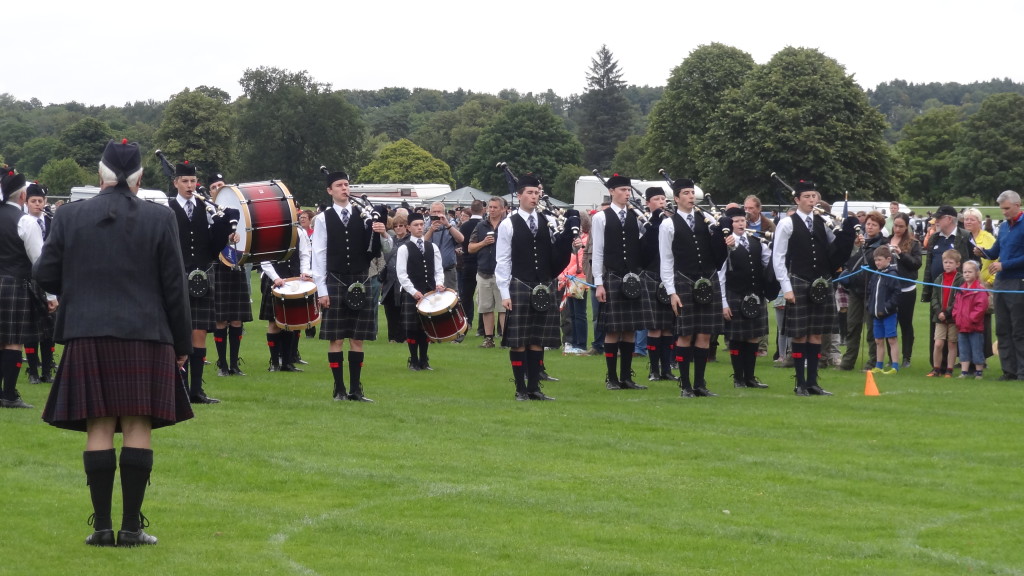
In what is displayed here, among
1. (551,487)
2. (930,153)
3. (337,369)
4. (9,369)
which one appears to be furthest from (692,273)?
(930,153)

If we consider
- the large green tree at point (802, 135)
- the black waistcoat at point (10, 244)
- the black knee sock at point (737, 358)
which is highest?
the large green tree at point (802, 135)

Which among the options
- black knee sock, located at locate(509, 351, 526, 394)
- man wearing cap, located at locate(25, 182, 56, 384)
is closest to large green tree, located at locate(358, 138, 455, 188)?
man wearing cap, located at locate(25, 182, 56, 384)

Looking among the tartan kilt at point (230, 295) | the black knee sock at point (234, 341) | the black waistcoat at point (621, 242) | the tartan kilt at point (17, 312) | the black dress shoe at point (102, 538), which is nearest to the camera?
the black dress shoe at point (102, 538)

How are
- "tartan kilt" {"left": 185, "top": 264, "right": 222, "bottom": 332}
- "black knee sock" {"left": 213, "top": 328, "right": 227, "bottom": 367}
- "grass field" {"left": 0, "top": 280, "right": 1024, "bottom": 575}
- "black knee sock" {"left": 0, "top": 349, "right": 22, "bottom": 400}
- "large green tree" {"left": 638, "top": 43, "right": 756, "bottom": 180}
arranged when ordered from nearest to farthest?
"grass field" {"left": 0, "top": 280, "right": 1024, "bottom": 575}
"black knee sock" {"left": 0, "top": 349, "right": 22, "bottom": 400}
"tartan kilt" {"left": 185, "top": 264, "right": 222, "bottom": 332}
"black knee sock" {"left": 213, "top": 328, "right": 227, "bottom": 367}
"large green tree" {"left": 638, "top": 43, "right": 756, "bottom": 180}

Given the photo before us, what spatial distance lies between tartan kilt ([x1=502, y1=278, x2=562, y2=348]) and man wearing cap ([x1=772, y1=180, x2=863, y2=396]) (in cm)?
229

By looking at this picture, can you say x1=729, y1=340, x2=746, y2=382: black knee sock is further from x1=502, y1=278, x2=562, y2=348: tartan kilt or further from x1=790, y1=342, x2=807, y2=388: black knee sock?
x1=502, y1=278, x2=562, y2=348: tartan kilt

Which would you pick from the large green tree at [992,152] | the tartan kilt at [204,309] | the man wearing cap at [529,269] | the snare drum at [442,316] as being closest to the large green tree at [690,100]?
the large green tree at [992,152]

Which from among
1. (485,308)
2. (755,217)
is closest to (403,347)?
(485,308)

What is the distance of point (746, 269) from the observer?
1334cm

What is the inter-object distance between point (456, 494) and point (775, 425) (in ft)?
12.5

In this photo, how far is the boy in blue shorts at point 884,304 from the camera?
14750mm

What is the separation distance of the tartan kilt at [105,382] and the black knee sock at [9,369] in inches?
209

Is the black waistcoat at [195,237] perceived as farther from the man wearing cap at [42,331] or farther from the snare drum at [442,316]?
the snare drum at [442,316]

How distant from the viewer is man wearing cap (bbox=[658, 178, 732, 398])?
12.2 meters
